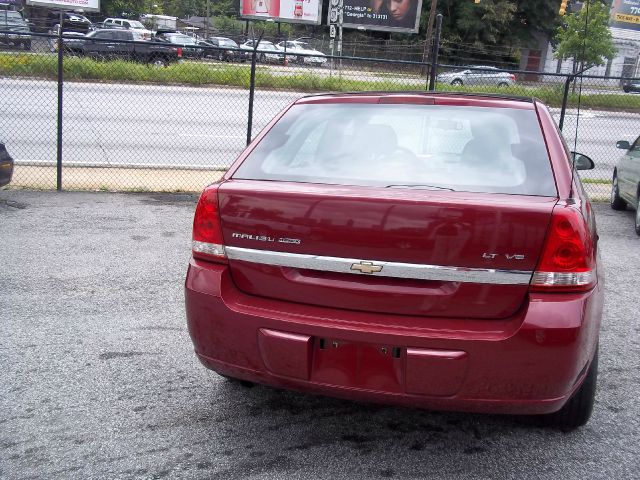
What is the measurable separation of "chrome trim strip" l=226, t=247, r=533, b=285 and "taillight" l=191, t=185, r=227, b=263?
262 mm

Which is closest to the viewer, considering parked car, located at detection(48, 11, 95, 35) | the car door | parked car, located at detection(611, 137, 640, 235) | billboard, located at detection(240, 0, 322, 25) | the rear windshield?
the rear windshield

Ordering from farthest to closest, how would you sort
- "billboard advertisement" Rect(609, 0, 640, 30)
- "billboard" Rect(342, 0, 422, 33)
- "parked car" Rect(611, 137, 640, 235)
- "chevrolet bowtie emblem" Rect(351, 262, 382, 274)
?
"billboard" Rect(342, 0, 422, 33) < "billboard advertisement" Rect(609, 0, 640, 30) < "parked car" Rect(611, 137, 640, 235) < "chevrolet bowtie emblem" Rect(351, 262, 382, 274)

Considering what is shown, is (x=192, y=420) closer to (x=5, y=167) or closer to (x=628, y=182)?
(x=5, y=167)

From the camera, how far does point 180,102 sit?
18703 mm

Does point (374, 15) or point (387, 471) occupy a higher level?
point (374, 15)

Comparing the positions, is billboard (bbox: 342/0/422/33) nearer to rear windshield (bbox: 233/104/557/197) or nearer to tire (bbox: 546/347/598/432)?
rear windshield (bbox: 233/104/557/197)

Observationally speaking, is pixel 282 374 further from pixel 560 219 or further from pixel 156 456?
pixel 560 219

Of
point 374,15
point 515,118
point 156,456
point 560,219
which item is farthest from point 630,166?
point 374,15

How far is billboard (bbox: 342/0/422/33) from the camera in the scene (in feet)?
156

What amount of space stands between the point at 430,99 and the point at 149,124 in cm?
1281

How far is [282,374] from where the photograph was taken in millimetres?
2920

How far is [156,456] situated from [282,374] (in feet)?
2.42

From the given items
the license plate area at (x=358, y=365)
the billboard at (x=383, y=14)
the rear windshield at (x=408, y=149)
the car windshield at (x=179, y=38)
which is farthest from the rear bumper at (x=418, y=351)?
the billboard at (x=383, y=14)

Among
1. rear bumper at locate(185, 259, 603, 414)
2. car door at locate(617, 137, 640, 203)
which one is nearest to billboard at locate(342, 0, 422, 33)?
car door at locate(617, 137, 640, 203)
